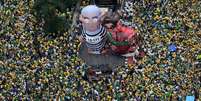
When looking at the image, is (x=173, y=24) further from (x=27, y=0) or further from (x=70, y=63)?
(x=27, y=0)

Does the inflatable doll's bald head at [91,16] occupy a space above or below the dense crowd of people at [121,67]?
above

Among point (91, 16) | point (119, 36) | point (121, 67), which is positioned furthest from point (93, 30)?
point (121, 67)

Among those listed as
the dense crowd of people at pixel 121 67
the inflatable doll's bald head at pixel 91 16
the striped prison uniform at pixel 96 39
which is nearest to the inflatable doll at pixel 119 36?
the striped prison uniform at pixel 96 39

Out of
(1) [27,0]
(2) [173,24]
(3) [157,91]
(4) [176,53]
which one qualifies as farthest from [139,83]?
(1) [27,0]

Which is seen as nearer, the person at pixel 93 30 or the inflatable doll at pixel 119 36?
the person at pixel 93 30

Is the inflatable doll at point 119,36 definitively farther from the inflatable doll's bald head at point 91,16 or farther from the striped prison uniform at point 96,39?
the inflatable doll's bald head at point 91,16

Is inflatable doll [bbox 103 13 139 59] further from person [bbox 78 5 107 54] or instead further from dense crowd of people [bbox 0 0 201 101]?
dense crowd of people [bbox 0 0 201 101]
